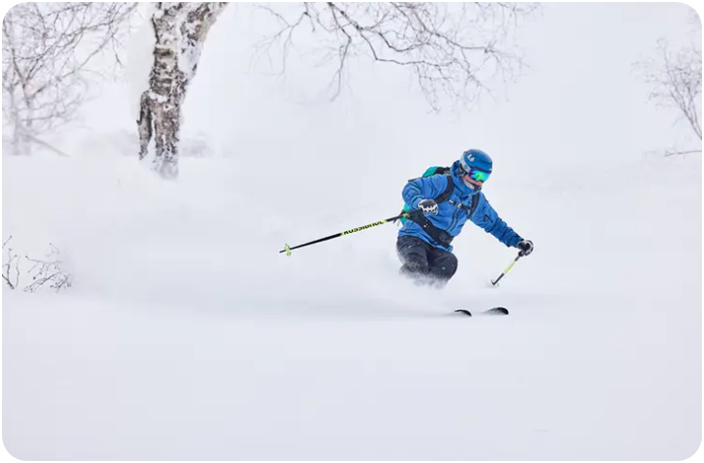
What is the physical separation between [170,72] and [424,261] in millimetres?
3718

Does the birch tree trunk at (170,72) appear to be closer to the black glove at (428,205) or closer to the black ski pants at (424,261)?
the black ski pants at (424,261)

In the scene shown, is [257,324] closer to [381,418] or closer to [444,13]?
[381,418]

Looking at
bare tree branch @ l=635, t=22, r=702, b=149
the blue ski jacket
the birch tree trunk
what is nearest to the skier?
the blue ski jacket

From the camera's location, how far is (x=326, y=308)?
187 inches

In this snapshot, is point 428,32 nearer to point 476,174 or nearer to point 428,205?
point 476,174

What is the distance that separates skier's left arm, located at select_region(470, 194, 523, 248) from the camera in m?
5.74

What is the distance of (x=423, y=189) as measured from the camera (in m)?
5.41

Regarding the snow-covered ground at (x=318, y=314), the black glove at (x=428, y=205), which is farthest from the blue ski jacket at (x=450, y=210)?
the snow-covered ground at (x=318, y=314)

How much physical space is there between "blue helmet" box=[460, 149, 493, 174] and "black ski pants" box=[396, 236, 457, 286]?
0.80m

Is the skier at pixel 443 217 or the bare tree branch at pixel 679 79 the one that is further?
the bare tree branch at pixel 679 79

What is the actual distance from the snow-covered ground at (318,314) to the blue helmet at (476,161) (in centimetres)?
111

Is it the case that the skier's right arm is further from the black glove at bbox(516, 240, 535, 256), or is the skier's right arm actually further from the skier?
the black glove at bbox(516, 240, 535, 256)

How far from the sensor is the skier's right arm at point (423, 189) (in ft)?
17.6

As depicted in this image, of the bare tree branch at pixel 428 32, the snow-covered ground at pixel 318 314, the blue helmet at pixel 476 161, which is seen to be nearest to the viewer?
the snow-covered ground at pixel 318 314
